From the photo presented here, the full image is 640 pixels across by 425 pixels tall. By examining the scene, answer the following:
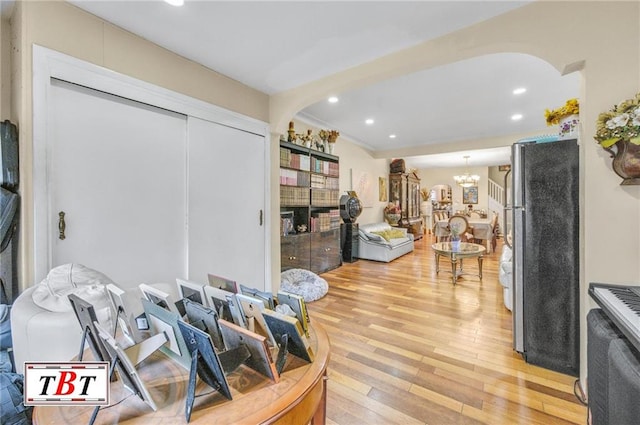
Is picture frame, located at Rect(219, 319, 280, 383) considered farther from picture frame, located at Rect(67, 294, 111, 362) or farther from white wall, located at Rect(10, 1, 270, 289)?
white wall, located at Rect(10, 1, 270, 289)

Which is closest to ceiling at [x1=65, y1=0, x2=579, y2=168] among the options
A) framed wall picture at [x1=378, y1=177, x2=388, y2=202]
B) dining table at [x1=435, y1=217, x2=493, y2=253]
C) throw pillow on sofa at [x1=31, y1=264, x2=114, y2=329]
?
throw pillow on sofa at [x1=31, y1=264, x2=114, y2=329]

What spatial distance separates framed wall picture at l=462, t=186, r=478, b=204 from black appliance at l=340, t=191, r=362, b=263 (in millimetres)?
6761

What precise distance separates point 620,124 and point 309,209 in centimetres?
→ 350

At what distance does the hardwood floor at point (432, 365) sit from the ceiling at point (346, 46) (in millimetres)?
2015

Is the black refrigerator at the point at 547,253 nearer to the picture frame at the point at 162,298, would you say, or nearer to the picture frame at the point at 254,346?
the picture frame at the point at 254,346

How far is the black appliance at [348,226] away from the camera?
17.8ft

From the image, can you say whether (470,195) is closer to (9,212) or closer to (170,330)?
(170,330)

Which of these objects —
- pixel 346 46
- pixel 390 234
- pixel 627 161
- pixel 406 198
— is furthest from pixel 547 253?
pixel 406 198

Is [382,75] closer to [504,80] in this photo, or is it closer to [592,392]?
[504,80]

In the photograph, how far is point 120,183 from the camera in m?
2.05

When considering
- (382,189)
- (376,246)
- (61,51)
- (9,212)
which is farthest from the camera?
(382,189)

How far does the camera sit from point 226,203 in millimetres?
2834

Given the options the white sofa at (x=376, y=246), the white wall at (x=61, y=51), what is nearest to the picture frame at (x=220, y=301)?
the white wall at (x=61, y=51)

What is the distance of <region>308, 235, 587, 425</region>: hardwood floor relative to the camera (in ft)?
5.13
